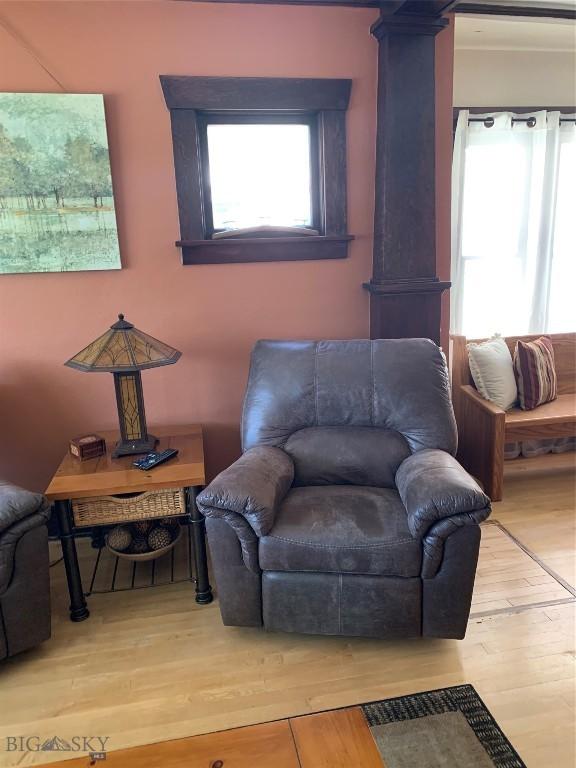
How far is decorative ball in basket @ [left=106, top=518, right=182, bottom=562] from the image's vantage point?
2.30 metres

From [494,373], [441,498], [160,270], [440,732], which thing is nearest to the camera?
[440,732]

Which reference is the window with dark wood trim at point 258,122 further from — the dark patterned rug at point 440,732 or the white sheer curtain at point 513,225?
the dark patterned rug at point 440,732

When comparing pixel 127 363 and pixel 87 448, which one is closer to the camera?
pixel 127 363

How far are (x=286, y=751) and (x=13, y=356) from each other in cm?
209

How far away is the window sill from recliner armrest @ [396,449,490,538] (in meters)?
1.25

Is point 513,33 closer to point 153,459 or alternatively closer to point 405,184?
point 405,184

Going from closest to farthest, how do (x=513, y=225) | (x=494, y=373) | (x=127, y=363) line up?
(x=127, y=363)
(x=494, y=373)
(x=513, y=225)

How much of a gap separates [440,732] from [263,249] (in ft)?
6.71

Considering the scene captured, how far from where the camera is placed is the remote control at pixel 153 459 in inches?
84.9

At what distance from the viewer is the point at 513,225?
367cm

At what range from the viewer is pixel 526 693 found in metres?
1.72

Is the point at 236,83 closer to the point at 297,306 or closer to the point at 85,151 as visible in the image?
the point at 85,151

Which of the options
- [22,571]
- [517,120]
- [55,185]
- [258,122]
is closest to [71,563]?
[22,571]

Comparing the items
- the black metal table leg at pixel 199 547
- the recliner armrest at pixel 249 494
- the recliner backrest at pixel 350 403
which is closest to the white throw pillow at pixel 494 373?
the recliner backrest at pixel 350 403
